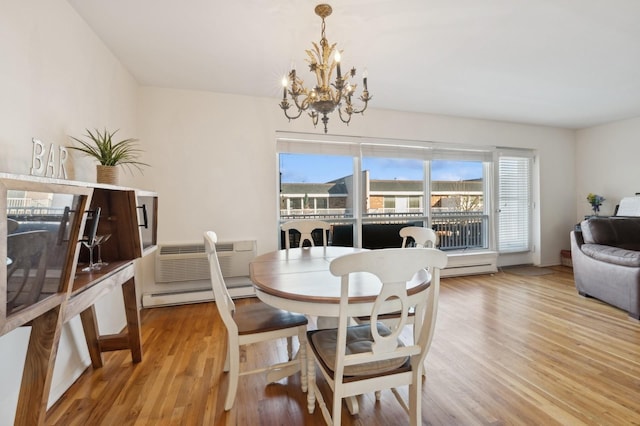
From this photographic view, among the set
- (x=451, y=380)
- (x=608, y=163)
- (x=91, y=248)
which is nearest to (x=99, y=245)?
(x=91, y=248)

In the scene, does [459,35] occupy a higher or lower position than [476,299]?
higher

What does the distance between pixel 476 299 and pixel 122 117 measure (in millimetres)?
4363

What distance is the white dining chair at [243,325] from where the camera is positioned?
161 centimetres

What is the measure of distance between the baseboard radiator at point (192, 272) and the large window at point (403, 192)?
0.80 m

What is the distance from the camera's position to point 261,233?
12.2 feet

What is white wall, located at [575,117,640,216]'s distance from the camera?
461 cm

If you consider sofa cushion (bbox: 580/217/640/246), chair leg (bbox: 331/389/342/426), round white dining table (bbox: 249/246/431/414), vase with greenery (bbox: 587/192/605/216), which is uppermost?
vase with greenery (bbox: 587/192/605/216)

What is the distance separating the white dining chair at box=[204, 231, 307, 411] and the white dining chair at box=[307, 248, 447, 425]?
34 centimetres

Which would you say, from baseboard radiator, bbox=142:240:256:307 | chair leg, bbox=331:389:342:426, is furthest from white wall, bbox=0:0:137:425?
chair leg, bbox=331:389:342:426

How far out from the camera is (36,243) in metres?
1.03

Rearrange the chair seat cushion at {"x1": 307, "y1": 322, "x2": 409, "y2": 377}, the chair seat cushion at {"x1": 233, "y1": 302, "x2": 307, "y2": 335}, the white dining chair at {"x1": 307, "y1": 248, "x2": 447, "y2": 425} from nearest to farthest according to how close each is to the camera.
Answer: the white dining chair at {"x1": 307, "y1": 248, "x2": 447, "y2": 425} → the chair seat cushion at {"x1": 307, "y1": 322, "x2": 409, "y2": 377} → the chair seat cushion at {"x1": 233, "y1": 302, "x2": 307, "y2": 335}

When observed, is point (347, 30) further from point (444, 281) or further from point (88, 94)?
point (444, 281)

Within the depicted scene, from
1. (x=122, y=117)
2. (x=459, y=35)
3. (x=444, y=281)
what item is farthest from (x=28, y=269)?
(x=444, y=281)

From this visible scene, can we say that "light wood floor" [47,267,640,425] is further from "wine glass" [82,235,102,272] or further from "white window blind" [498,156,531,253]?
"white window blind" [498,156,531,253]
